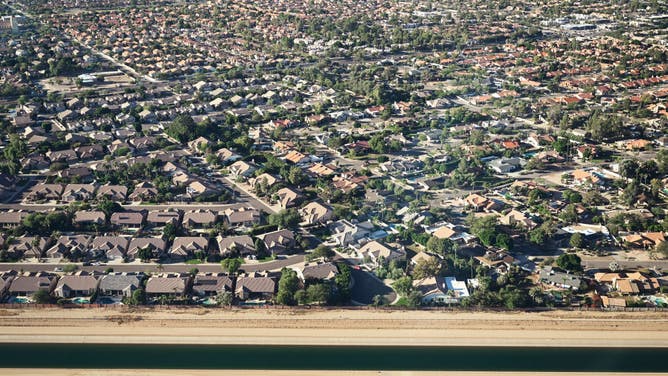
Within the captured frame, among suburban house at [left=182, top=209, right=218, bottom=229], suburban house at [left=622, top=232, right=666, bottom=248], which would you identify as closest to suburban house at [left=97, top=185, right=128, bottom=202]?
suburban house at [left=182, top=209, right=218, bottom=229]

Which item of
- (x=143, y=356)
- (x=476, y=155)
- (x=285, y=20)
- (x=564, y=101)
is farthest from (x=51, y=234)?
(x=285, y=20)

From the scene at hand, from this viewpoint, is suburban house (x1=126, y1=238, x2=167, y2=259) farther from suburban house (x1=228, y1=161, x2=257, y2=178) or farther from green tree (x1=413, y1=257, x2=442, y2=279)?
green tree (x1=413, y1=257, x2=442, y2=279)

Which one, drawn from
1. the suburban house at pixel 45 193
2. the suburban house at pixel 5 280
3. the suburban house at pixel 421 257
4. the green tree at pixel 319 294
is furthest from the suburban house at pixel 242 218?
the suburban house at pixel 45 193

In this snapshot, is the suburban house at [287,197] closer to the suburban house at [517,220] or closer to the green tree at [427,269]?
the green tree at [427,269]

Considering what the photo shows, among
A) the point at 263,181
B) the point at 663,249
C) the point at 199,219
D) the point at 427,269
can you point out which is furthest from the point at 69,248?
the point at 663,249

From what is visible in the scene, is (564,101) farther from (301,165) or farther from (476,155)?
(301,165)
